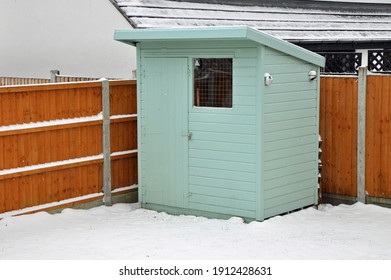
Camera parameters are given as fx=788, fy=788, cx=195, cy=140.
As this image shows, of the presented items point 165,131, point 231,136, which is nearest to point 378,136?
point 231,136

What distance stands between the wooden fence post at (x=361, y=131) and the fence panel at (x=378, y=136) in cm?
5

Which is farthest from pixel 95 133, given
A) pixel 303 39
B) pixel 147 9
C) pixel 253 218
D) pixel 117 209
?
pixel 303 39

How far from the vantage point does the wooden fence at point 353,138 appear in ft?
34.2

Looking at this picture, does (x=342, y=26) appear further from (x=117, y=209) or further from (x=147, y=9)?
(x=117, y=209)

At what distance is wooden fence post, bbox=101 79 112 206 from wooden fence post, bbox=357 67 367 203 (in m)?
3.39

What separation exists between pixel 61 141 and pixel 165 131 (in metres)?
1.36

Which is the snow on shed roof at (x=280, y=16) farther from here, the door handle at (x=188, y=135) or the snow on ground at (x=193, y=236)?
the snow on ground at (x=193, y=236)

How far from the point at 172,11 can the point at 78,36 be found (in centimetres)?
200

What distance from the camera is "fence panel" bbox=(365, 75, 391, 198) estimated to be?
34.0 feet

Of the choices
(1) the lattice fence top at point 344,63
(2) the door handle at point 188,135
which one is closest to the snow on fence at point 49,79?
(2) the door handle at point 188,135

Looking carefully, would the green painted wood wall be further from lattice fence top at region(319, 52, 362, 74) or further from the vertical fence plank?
lattice fence top at region(319, 52, 362, 74)

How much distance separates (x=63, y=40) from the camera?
16406 mm

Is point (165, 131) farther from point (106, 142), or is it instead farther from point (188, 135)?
point (106, 142)

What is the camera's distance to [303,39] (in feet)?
56.9
